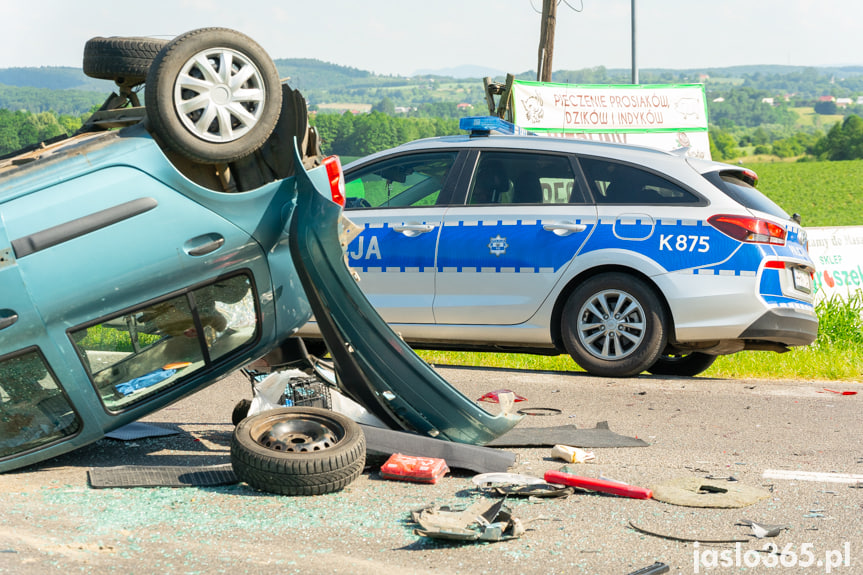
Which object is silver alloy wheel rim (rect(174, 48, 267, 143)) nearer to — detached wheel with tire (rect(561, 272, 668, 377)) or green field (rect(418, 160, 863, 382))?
detached wheel with tire (rect(561, 272, 668, 377))

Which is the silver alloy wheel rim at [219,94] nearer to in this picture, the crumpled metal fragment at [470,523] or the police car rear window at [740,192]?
the crumpled metal fragment at [470,523]

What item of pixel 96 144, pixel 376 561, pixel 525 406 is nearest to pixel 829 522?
pixel 376 561

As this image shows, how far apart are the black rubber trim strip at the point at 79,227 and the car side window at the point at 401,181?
13.2ft

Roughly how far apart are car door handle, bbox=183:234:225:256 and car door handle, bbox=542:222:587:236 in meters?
3.70

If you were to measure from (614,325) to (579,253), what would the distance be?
645 mm

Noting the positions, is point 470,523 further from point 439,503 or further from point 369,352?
point 369,352

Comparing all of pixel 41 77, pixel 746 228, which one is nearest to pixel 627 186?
pixel 746 228

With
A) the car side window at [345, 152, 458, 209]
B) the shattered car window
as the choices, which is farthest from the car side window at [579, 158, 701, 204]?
the shattered car window

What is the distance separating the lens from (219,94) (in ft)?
15.5

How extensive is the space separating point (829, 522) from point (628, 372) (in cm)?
364

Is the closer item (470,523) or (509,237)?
(470,523)

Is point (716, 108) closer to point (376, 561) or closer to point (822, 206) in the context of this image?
point (822, 206)

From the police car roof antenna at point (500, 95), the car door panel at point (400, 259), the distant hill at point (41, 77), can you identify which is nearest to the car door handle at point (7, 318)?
the car door panel at point (400, 259)

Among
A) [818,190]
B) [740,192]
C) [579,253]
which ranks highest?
[740,192]
